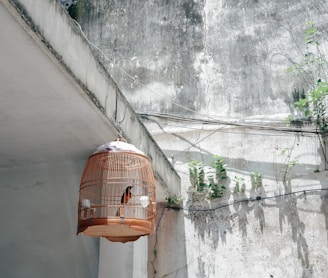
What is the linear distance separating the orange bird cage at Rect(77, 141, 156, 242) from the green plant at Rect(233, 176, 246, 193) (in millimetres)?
1503

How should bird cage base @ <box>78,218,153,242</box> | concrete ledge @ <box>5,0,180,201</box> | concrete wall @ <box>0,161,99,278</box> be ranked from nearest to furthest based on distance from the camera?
concrete ledge @ <box>5,0,180,201</box> < bird cage base @ <box>78,218,153,242</box> < concrete wall @ <box>0,161,99,278</box>

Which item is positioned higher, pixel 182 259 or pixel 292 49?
pixel 292 49

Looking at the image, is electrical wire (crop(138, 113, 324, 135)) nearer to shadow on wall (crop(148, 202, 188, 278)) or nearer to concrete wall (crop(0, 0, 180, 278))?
concrete wall (crop(0, 0, 180, 278))

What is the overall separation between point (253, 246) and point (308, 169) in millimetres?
1001

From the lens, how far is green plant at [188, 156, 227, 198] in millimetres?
4556

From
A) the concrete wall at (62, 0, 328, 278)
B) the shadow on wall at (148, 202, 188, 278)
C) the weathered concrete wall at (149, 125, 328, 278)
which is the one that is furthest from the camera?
the shadow on wall at (148, 202, 188, 278)

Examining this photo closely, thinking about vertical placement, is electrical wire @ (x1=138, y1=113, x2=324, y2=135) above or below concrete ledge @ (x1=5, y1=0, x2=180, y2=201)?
above

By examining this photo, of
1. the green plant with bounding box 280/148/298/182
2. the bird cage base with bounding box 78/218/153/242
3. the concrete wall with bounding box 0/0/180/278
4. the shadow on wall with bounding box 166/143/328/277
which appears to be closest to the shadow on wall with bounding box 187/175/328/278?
the shadow on wall with bounding box 166/143/328/277

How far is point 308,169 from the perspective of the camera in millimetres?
4398

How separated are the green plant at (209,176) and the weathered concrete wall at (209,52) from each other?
72 centimetres

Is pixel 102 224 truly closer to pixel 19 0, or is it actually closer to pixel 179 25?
pixel 19 0

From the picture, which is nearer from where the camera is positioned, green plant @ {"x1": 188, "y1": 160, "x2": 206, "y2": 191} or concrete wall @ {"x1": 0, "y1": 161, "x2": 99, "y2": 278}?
concrete wall @ {"x1": 0, "y1": 161, "x2": 99, "y2": 278}

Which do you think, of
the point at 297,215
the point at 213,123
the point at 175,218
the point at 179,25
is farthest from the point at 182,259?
the point at 179,25

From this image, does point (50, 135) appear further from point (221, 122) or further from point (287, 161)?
point (287, 161)
